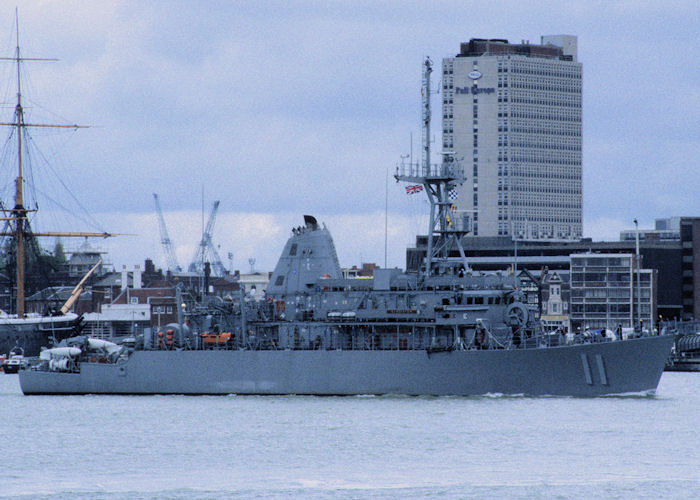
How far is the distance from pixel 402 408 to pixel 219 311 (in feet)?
44.2

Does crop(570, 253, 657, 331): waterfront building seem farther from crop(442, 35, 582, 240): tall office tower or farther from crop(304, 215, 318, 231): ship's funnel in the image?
crop(304, 215, 318, 231): ship's funnel

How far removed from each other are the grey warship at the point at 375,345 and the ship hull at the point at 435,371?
0.05 meters

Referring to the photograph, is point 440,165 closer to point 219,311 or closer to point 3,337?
point 219,311

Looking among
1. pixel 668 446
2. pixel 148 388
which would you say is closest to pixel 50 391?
pixel 148 388

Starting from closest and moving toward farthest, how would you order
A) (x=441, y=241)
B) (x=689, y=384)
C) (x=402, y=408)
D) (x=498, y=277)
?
1. (x=402, y=408)
2. (x=498, y=277)
3. (x=441, y=241)
4. (x=689, y=384)

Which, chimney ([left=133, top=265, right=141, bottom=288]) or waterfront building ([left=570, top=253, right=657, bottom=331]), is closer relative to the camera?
waterfront building ([left=570, top=253, right=657, bottom=331])

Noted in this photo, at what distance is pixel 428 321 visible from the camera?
55.8 metres

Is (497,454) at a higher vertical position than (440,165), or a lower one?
lower

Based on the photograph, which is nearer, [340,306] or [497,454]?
[497,454]

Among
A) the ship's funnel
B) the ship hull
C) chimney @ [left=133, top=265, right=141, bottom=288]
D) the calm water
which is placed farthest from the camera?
Answer: chimney @ [left=133, top=265, right=141, bottom=288]

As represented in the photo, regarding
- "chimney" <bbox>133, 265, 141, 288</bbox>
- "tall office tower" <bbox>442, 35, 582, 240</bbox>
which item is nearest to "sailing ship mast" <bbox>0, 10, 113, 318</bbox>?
"chimney" <bbox>133, 265, 141, 288</bbox>

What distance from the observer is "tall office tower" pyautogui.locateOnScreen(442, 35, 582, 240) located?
176m

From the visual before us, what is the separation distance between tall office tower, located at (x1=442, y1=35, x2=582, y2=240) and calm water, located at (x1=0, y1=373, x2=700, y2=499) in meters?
122

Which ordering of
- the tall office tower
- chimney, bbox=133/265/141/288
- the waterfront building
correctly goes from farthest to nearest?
the tall office tower, chimney, bbox=133/265/141/288, the waterfront building
